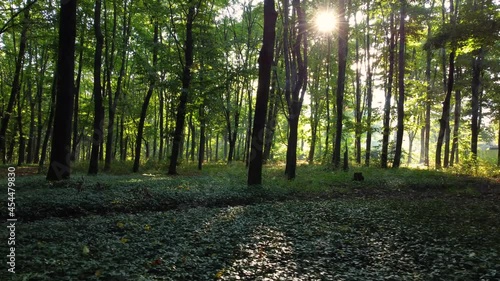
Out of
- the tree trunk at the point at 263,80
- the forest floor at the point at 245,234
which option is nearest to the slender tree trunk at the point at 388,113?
the forest floor at the point at 245,234

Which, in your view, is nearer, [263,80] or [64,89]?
[64,89]

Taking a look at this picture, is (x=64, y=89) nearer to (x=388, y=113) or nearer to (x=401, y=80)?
(x=401, y=80)

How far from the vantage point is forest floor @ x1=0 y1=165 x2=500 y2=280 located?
477 cm

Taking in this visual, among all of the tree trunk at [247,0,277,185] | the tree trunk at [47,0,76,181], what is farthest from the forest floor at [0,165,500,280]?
the tree trunk at [247,0,277,185]

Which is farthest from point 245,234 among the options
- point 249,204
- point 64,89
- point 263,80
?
point 64,89

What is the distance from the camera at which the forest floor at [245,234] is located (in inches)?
188

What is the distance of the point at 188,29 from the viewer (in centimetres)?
1791

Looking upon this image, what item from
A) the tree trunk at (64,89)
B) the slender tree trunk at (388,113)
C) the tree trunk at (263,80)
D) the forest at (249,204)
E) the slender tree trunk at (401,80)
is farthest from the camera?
the slender tree trunk at (388,113)

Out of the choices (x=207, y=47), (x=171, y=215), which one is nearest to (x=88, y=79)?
(x=207, y=47)

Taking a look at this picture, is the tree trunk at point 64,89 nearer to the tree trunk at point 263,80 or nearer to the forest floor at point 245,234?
the forest floor at point 245,234

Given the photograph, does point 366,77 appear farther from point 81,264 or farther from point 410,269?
point 81,264

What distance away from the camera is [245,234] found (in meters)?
6.87

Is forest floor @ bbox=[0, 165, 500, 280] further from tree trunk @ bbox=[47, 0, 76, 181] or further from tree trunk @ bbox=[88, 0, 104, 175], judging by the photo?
tree trunk @ bbox=[88, 0, 104, 175]

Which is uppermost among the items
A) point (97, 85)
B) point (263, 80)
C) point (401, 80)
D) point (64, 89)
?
point (401, 80)
